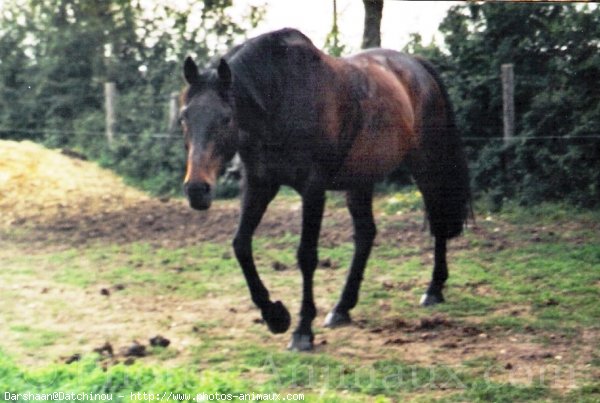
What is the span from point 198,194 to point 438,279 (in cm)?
277

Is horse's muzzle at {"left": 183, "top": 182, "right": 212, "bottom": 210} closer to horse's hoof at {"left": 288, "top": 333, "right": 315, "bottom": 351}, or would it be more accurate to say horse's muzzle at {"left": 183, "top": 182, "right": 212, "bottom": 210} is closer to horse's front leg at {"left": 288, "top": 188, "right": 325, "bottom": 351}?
horse's front leg at {"left": 288, "top": 188, "right": 325, "bottom": 351}

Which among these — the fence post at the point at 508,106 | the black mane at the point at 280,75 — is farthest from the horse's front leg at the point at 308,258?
the fence post at the point at 508,106

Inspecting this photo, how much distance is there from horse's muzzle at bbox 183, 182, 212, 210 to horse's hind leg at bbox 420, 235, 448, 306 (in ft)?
8.30

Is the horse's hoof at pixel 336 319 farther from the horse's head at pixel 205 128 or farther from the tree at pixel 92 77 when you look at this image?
the tree at pixel 92 77

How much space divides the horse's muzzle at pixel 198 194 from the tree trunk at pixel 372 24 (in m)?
2.01

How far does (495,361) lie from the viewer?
454cm

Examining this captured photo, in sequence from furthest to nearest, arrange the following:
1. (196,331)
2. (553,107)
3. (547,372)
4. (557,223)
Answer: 1. (553,107)
2. (557,223)
3. (196,331)
4. (547,372)

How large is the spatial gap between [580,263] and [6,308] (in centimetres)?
442

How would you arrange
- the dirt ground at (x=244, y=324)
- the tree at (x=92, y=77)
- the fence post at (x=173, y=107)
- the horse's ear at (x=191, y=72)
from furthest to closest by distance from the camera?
the fence post at (x=173, y=107) → the tree at (x=92, y=77) → the dirt ground at (x=244, y=324) → the horse's ear at (x=191, y=72)

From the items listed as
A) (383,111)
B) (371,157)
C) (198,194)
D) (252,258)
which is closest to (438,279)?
(371,157)

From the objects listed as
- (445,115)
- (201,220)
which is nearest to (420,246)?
(445,115)

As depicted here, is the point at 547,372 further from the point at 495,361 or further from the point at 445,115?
the point at 445,115

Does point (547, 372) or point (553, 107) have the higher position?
point (553, 107)

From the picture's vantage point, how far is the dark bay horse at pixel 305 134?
14.8ft
